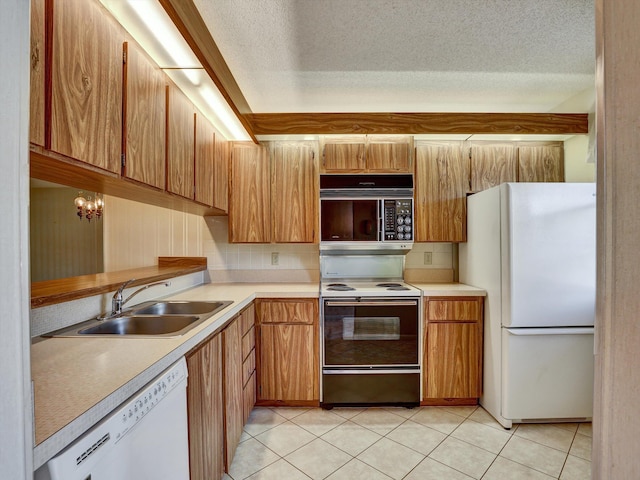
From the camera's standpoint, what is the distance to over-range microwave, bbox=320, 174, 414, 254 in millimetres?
2615

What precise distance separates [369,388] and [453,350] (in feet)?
2.29

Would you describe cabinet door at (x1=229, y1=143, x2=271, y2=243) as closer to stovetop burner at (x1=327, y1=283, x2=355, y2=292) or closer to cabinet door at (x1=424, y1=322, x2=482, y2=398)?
stovetop burner at (x1=327, y1=283, x2=355, y2=292)

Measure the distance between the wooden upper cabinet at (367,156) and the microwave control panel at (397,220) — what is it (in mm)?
279

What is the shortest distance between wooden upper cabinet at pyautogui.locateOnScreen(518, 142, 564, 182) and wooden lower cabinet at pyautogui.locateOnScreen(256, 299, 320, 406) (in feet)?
7.12

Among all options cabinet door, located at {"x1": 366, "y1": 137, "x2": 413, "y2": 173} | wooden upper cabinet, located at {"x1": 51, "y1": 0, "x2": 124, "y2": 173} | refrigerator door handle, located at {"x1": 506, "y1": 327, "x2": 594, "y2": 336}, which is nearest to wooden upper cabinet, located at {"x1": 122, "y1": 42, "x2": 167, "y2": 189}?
wooden upper cabinet, located at {"x1": 51, "y1": 0, "x2": 124, "y2": 173}

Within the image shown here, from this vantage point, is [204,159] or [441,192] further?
[441,192]

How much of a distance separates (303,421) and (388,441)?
595 mm

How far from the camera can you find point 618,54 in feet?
1.49

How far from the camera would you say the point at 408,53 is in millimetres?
1879

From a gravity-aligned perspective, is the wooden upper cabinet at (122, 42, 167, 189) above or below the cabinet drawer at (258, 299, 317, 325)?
above

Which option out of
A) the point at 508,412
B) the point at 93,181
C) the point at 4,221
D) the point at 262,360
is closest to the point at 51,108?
the point at 93,181

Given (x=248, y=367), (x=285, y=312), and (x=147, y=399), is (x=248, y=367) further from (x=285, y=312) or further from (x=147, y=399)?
(x=147, y=399)

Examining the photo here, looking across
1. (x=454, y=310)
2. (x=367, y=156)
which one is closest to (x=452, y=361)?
A: (x=454, y=310)

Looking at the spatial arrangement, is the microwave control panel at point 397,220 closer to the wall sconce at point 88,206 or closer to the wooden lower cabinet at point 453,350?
the wooden lower cabinet at point 453,350
